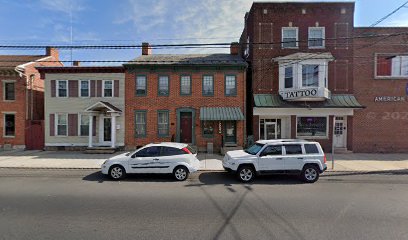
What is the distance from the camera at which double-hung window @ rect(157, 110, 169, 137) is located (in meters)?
17.1

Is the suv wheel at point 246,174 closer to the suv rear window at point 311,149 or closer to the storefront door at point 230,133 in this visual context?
the suv rear window at point 311,149

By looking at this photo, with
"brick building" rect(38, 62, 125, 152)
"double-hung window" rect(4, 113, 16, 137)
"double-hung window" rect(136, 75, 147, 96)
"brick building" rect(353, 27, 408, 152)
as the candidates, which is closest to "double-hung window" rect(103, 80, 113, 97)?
"brick building" rect(38, 62, 125, 152)

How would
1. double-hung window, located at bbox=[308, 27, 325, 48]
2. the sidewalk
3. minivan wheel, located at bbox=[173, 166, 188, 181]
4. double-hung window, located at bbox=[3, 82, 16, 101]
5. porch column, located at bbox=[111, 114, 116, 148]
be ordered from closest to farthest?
minivan wheel, located at bbox=[173, 166, 188, 181] → the sidewalk → porch column, located at bbox=[111, 114, 116, 148] → double-hung window, located at bbox=[308, 27, 325, 48] → double-hung window, located at bbox=[3, 82, 16, 101]

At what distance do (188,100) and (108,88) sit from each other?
612cm

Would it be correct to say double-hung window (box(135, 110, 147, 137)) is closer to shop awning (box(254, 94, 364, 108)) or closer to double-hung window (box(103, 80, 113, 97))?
double-hung window (box(103, 80, 113, 97))

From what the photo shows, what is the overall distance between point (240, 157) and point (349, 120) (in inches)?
475

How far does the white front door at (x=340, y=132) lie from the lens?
56.5ft

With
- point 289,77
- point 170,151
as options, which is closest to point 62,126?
point 170,151

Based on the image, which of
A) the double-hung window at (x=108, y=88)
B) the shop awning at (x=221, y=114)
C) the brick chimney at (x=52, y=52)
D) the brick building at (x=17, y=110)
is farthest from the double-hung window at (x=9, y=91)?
the shop awning at (x=221, y=114)

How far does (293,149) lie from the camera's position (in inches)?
375

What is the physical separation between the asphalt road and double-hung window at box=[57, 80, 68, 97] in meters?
9.31

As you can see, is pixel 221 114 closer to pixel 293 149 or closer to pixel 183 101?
pixel 183 101

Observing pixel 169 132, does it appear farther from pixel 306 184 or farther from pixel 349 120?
pixel 349 120

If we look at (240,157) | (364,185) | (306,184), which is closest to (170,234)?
(240,157)
